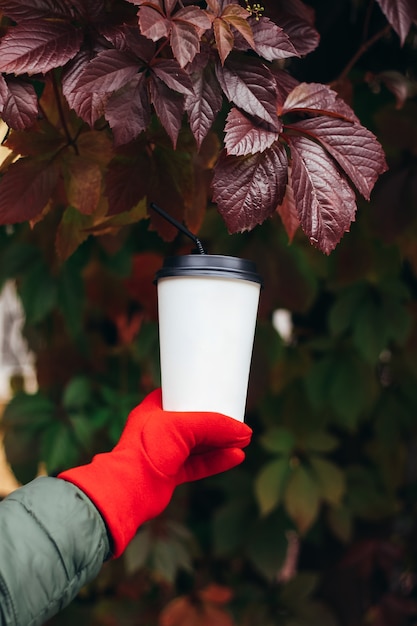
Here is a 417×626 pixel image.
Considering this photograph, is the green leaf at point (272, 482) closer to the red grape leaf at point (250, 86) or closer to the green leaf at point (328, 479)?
the green leaf at point (328, 479)

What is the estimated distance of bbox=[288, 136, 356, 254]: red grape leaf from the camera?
801 millimetres

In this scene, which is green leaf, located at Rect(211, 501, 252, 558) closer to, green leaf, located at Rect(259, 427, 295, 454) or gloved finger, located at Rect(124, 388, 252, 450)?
green leaf, located at Rect(259, 427, 295, 454)

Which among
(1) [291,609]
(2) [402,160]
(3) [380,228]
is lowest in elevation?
(1) [291,609]

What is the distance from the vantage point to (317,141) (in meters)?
0.86

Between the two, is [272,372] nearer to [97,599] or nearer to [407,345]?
[407,345]

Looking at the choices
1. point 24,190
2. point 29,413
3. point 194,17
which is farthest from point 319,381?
point 194,17

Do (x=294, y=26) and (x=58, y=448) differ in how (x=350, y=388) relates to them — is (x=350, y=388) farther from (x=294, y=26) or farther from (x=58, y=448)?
(x=294, y=26)

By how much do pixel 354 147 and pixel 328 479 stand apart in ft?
3.83

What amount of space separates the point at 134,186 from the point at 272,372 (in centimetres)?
119

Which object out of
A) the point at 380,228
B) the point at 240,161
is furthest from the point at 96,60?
the point at 380,228

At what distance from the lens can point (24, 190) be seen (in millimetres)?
915

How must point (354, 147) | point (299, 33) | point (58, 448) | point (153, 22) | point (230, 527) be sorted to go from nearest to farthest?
point (153, 22) < point (354, 147) < point (299, 33) < point (58, 448) < point (230, 527)

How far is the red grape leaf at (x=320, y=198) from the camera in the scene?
801mm

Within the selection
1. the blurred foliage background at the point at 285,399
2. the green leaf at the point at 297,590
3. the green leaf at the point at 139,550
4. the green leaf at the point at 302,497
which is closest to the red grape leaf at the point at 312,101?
the blurred foliage background at the point at 285,399
